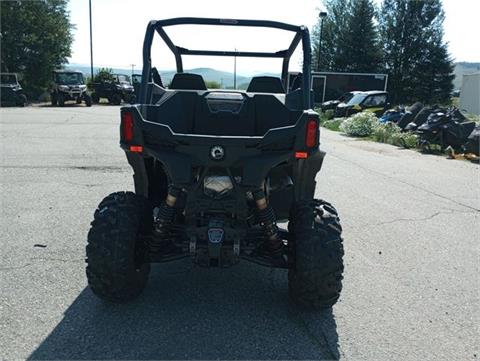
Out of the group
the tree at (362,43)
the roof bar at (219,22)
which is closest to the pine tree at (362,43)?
the tree at (362,43)

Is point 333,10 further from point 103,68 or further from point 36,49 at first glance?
point 36,49

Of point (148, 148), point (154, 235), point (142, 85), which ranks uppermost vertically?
point (142, 85)

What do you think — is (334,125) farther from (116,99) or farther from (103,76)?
(103,76)

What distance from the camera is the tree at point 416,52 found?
137 ft

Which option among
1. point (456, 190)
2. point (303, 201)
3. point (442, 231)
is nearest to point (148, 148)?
point (303, 201)

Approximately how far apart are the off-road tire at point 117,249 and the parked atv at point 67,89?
91.3ft

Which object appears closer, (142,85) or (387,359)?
(387,359)

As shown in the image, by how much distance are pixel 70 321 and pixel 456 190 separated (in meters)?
6.74

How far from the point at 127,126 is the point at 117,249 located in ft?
2.60

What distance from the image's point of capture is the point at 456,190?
8.01m

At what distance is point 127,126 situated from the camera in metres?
3.11

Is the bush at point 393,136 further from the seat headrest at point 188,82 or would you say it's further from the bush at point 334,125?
the seat headrest at point 188,82

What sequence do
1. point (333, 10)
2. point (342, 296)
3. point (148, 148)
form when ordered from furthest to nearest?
point (333, 10), point (342, 296), point (148, 148)

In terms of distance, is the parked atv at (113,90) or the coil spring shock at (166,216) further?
the parked atv at (113,90)
